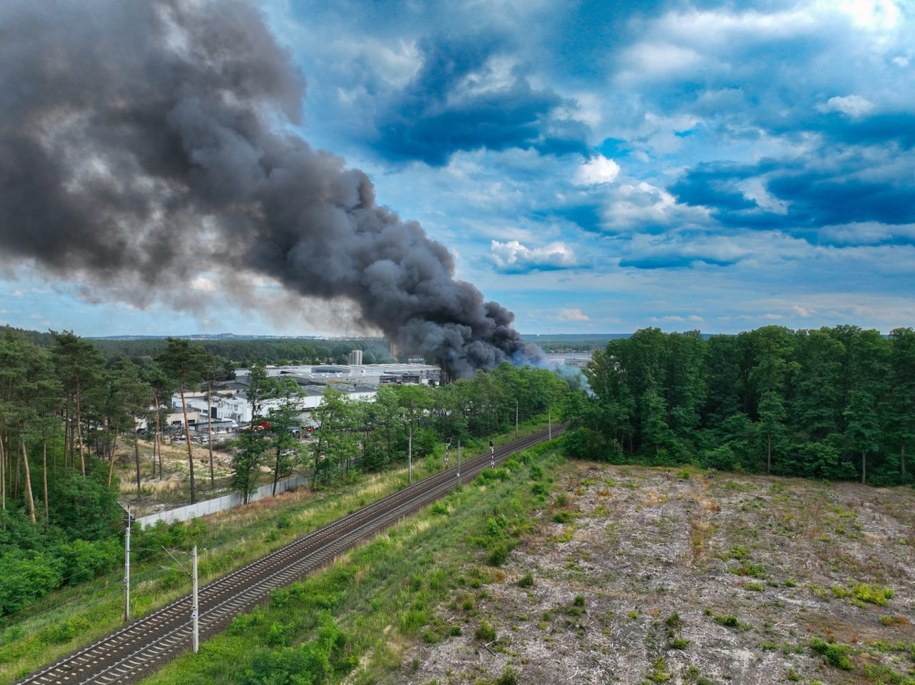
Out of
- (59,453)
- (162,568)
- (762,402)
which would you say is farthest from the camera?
(762,402)

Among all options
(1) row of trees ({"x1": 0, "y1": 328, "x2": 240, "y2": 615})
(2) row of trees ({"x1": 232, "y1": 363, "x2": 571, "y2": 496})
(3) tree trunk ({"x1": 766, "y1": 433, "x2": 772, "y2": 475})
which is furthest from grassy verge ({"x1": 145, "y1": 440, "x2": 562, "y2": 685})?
(3) tree trunk ({"x1": 766, "y1": 433, "x2": 772, "y2": 475})

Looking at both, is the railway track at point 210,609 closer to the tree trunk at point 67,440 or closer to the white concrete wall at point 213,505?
the white concrete wall at point 213,505

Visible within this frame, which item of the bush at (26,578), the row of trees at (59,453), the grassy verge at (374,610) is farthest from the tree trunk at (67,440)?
the grassy verge at (374,610)

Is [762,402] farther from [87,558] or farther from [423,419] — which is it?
[87,558]

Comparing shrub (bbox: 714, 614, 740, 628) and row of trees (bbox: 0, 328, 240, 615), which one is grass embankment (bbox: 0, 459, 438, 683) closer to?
row of trees (bbox: 0, 328, 240, 615)

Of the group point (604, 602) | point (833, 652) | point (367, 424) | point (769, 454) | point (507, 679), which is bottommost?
point (604, 602)

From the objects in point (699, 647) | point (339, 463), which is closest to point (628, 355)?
point (339, 463)

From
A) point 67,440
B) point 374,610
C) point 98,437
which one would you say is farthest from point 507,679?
point 98,437
